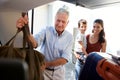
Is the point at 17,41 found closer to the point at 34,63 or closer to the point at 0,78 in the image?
the point at 34,63

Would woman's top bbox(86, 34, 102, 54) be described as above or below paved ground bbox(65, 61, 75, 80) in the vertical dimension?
above

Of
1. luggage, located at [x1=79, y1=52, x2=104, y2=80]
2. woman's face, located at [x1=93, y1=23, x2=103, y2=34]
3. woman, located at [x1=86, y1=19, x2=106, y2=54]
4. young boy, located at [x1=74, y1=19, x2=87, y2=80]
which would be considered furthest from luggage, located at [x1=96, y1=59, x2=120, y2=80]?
woman's face, located at [x1=93, y1=23, x2=103, y2=34]

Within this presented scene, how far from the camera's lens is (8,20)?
916 mm

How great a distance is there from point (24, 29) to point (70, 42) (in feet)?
1.92

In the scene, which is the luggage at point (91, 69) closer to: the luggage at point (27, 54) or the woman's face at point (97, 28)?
the luggage at point (27, 54)

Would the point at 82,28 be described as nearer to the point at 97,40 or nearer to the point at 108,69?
the point at 97,40

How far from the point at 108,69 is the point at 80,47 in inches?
53.6

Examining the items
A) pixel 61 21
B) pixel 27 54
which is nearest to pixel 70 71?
pixel 61 21

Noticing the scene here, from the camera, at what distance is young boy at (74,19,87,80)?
2.10 metres

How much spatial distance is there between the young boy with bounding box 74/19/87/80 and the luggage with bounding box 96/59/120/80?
3.85 ft

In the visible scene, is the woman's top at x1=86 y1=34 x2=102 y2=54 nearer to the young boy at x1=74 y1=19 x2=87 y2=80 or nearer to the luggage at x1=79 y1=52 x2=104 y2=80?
the young boy at x1=74 y1=19 x2=87 y2=80

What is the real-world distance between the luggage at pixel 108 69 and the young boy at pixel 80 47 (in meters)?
1.17

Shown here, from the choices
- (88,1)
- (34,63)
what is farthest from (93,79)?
(88,1)

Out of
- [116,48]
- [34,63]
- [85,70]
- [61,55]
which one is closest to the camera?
[34,63]
